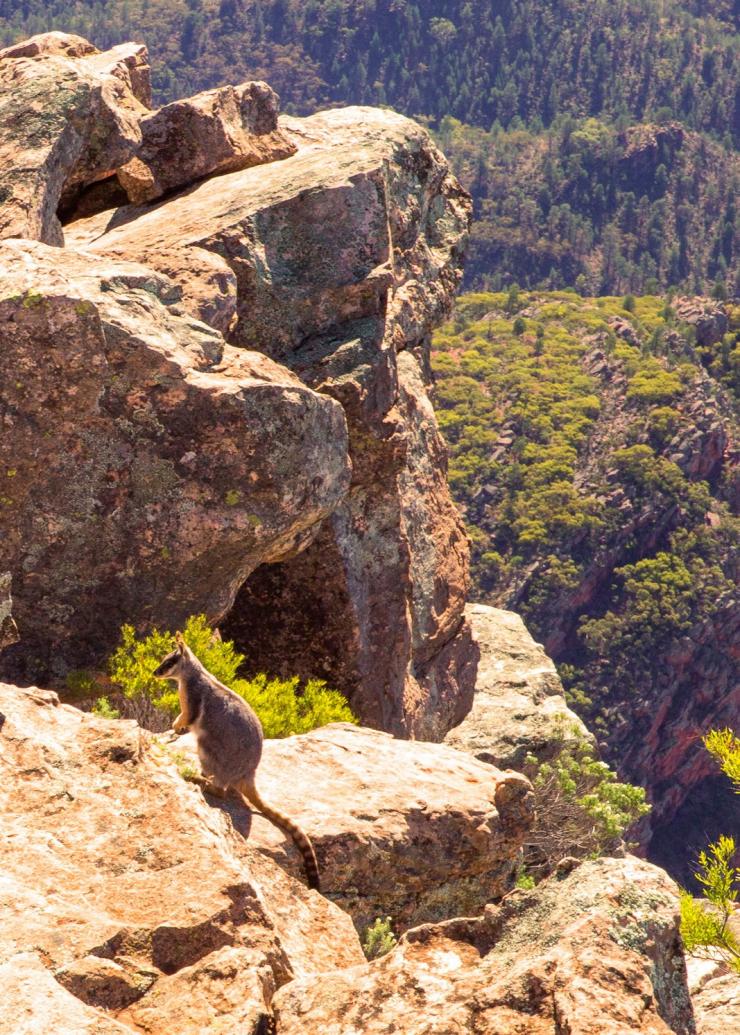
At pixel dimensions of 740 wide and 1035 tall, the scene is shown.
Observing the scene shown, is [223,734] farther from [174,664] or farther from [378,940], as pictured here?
[378,940]

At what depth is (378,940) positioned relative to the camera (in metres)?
12.2

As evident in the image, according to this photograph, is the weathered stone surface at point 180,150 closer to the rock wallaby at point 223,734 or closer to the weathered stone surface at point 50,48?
the weathered stone surface at point 50,48

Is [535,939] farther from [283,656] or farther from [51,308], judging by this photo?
[283,656]

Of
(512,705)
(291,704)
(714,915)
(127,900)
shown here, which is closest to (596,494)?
(512,705)

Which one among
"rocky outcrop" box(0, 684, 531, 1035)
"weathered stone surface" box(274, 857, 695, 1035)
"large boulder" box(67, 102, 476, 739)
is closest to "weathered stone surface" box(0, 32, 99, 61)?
"large boulder" box(67, 102, 476, 739)

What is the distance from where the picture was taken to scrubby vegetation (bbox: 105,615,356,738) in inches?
577

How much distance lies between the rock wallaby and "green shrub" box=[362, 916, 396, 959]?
2.17ft

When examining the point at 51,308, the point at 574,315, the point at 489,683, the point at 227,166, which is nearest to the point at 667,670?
the point at 574,315

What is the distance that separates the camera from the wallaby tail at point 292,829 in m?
12.0

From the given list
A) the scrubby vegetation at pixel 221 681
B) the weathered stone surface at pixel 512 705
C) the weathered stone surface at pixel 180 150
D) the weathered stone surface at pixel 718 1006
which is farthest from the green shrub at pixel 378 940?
the weathered stone surface at pixel 180 150

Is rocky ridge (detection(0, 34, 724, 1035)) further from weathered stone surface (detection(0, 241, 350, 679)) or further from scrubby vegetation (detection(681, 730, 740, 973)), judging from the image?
scrubby vegetation (detection(681, 730, 740, 973))

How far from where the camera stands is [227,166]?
21.8 metres

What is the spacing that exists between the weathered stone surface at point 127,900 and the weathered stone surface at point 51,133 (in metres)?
8.90

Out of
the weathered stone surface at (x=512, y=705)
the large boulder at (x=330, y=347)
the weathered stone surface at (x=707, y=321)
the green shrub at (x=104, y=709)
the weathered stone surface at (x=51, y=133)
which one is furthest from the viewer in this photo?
the weathered stone surface at (x=707, y=321)
